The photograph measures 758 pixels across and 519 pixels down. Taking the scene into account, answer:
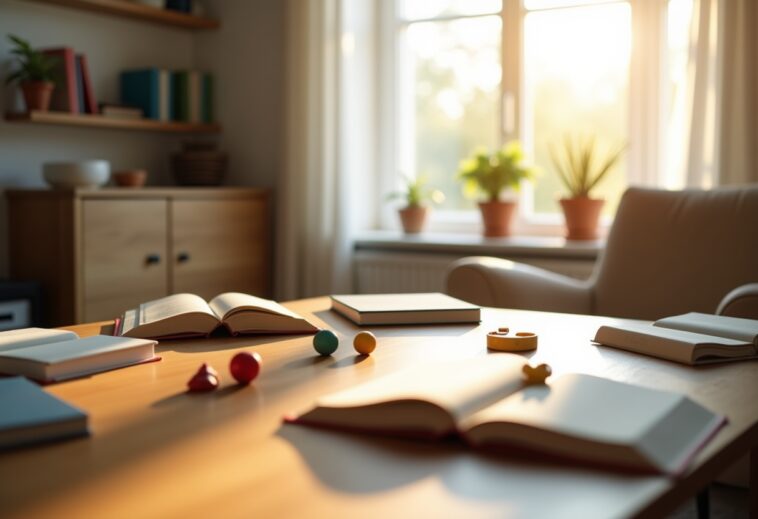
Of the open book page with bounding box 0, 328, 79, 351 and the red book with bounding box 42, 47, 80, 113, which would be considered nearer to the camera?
the open book page with bounding box 0, 328, 79, 351

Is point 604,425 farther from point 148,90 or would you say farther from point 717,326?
point 148,90

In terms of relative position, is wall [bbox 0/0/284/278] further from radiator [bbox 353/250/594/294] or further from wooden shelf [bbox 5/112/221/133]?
radiator [bbox 353/250/594/294]

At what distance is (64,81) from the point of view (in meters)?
3.41

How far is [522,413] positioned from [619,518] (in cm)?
20

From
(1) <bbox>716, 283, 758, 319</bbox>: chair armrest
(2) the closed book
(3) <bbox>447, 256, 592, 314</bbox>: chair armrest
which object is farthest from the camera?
(2) the closed book

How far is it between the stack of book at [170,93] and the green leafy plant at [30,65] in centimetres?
47

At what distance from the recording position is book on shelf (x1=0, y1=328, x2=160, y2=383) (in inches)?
44.8

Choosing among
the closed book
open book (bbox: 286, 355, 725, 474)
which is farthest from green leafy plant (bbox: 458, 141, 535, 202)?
open book (bbox: 286, 355, 725, 474)

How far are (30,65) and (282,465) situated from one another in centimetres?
292

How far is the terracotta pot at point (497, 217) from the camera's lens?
3.52m

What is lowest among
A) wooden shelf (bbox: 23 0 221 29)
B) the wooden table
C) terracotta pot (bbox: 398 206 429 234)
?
the wooden table

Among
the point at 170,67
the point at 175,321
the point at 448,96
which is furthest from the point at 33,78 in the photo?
the point at 175,321

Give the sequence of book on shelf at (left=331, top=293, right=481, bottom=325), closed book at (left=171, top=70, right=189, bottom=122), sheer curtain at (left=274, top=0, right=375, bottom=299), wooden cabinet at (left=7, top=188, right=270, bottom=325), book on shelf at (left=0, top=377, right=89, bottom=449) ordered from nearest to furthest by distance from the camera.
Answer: book on shelf at (left=0, top=377, right=89, bottom=449) → book on shelf at (left=331, top=293, right=481, bottom=325) → wooden cabinet at (left=7, top=188, right=270, bottom=325) → sheer curtain at (left=274, top=0, right=375, bottom=299) → closed book at (left=171, top=70, right=189, bottom=122)

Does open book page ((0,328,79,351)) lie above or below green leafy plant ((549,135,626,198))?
below
